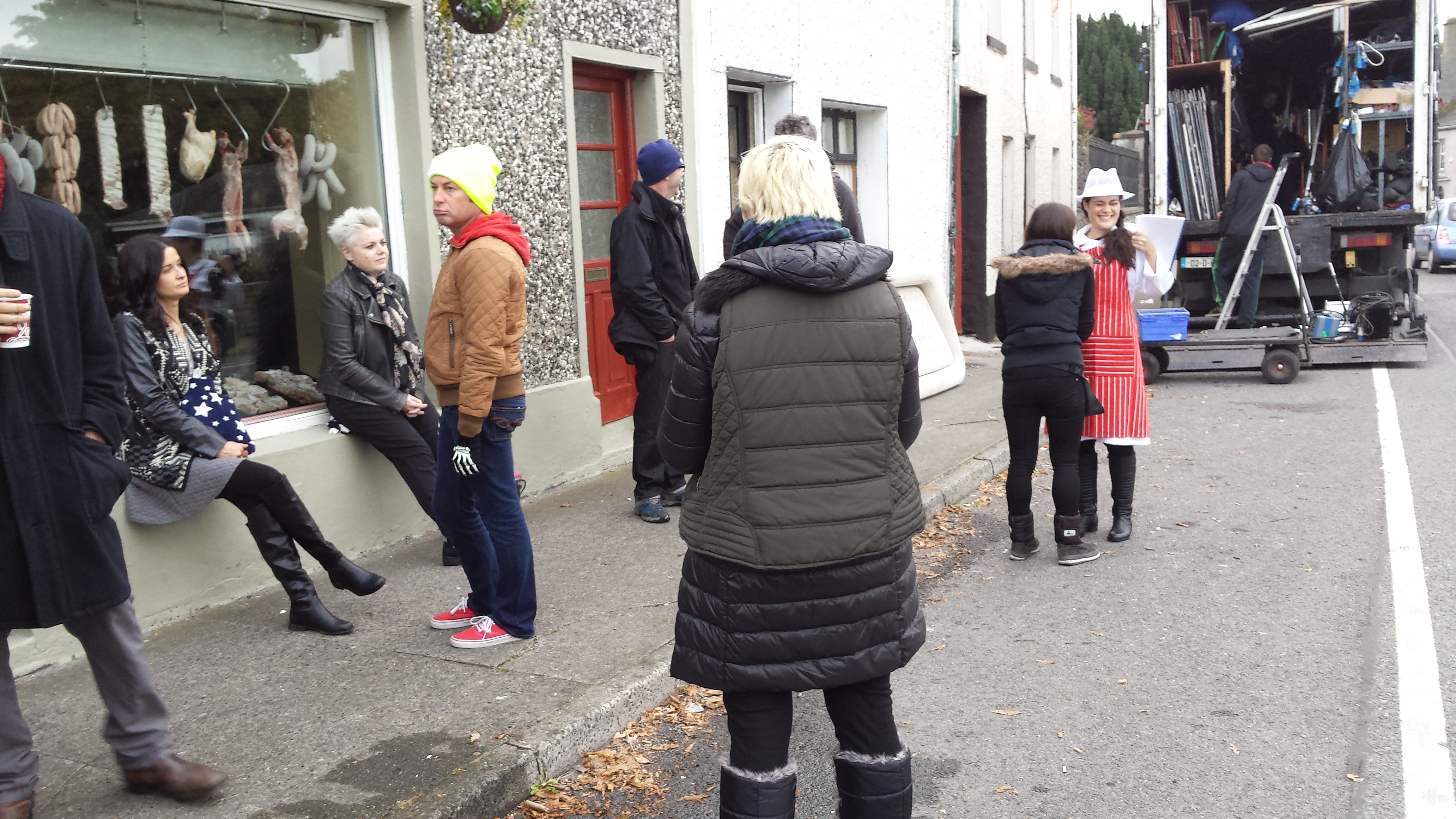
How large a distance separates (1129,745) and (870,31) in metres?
8.80

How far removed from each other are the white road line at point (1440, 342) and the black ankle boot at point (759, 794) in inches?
462

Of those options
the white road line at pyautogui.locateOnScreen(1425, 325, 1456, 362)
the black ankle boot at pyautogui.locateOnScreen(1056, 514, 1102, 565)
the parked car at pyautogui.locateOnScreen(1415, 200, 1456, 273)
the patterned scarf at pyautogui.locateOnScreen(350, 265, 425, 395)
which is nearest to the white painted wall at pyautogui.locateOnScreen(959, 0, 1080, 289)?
the white road line at pyautogui.locateOnScreen(1425, 325, 1456, 362)

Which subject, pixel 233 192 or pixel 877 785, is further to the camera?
pixel 233 192

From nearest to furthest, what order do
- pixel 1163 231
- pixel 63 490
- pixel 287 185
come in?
pixel 63 490 → pixel 287 185 → pixel 1163 231

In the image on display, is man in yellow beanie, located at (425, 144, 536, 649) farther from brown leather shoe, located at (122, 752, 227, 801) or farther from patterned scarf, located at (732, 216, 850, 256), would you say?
patterned scarf, located at (732, 216, 850, 256)

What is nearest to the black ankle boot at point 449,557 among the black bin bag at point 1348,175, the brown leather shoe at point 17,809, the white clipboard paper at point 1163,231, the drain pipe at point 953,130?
the brown leather shoe at point 17,809

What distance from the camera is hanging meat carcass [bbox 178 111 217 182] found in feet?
17.9

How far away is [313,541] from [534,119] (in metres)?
3.10

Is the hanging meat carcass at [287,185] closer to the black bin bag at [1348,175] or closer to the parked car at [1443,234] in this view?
the black bin bag at [1348,175]

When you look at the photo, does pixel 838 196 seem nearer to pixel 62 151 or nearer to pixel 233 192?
pixel 233 192

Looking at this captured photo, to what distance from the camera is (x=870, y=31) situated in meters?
11.3

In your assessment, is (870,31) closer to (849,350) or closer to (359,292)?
(359,292)

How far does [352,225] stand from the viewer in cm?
547

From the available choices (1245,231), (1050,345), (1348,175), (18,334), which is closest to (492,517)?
(18,334)
